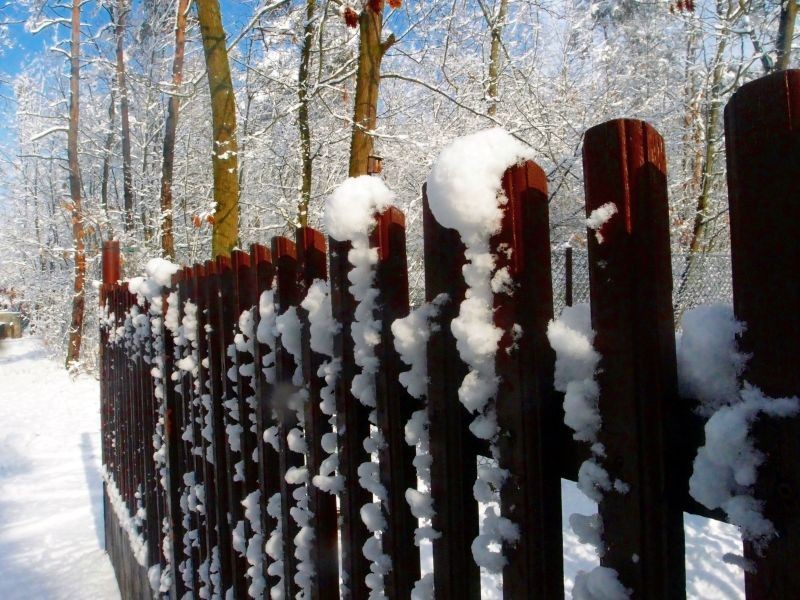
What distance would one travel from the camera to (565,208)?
10625 millimetres

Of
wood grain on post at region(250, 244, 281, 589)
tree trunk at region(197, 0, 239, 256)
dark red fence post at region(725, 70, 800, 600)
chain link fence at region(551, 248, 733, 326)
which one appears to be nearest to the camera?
dark red fence post at region(725, 70, 800, 600)

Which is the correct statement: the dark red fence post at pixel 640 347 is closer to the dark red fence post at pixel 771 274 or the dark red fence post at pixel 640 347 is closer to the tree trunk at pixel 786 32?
the dark red fence post at pixel 771 274

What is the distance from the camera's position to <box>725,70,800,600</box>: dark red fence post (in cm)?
55

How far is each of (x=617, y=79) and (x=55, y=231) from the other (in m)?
22.0

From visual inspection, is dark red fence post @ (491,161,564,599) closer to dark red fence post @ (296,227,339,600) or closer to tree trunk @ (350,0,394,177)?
dark red fence post @ (296,227,339,600)

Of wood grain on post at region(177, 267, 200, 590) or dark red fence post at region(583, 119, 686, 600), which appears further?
wood grain on post at region(177, 267, 200, 590)

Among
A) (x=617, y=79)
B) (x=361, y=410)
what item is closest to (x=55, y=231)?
(x=617, y=79)

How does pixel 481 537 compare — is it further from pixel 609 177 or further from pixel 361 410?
pixel 609 177

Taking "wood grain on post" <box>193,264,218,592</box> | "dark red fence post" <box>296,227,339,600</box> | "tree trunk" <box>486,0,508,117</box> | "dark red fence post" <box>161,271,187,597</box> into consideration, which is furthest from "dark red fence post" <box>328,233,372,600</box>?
"tree trunk" <box>486,0,508,117</box>

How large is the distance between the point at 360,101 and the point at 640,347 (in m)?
6.21

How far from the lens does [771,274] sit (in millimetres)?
568

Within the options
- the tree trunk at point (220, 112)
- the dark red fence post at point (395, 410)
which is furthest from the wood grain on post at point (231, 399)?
the tree trunk at point (220, 112)

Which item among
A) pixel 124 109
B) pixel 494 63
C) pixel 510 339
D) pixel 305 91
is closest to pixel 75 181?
pixel 124 109

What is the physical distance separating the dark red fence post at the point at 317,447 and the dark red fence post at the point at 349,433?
125 mm
